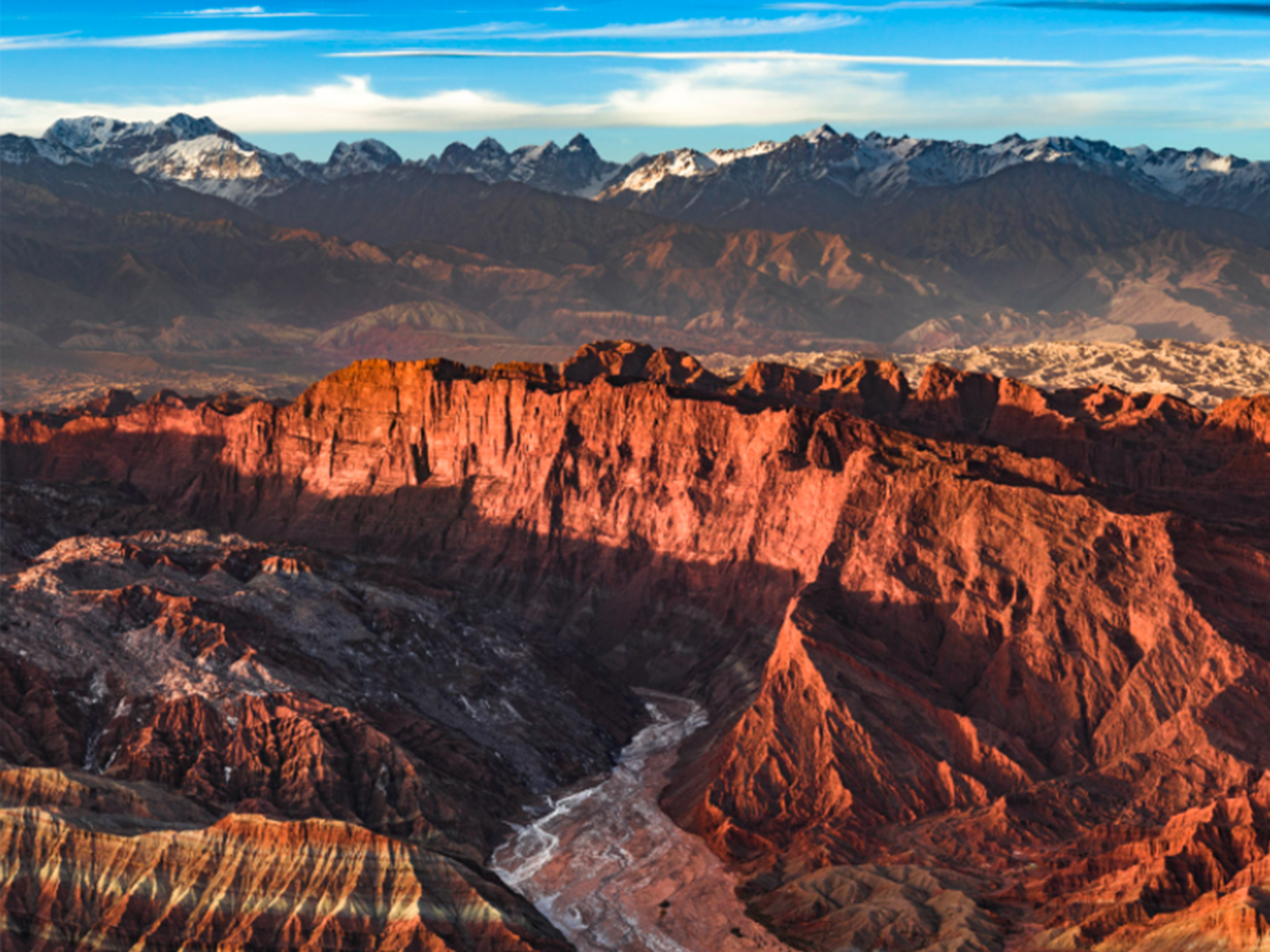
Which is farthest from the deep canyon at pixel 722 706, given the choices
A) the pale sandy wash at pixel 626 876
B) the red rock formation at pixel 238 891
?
the pale sandy wash at pixel 626 876

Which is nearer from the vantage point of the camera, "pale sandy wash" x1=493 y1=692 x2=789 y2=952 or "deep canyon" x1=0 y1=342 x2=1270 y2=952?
"deep canyon" x1=0 y1=342 x2=1270 y2=952

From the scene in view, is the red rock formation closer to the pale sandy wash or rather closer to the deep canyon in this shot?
the deep canyon

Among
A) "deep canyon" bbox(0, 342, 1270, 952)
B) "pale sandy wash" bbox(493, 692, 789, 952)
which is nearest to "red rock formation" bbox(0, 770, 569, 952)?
"deep canyon" bbox(0, 342, 1270, 952)

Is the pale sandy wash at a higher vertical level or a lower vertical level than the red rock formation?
lower

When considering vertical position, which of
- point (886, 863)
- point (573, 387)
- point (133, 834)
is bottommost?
point (886, 863)

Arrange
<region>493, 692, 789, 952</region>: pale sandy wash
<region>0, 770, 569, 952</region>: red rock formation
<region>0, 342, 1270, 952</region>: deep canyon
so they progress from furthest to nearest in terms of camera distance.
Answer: <region>493, 692, 789, 952</region>: pale sandy wash, <region>0, 342, 1270, 952</region>: deep canyon, <region>0, 770, 569, 952</region>: red rock formation

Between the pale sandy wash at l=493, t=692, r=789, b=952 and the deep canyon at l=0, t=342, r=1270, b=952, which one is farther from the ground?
the deep canyon at l=0, t=342, r=1270, b=952

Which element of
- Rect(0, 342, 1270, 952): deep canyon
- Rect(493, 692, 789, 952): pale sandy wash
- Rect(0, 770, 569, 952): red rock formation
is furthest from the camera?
Rect(493, 692, 789, 952): pale sandy wash

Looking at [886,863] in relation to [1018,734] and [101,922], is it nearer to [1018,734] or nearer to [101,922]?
[1018,734]

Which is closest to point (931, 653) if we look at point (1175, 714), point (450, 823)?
point (1175, 714)
